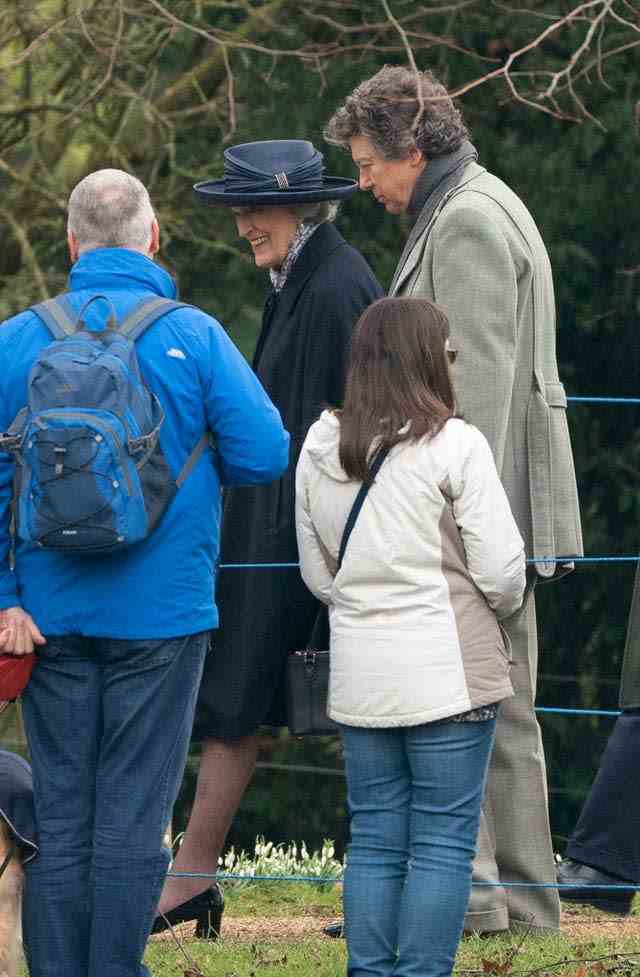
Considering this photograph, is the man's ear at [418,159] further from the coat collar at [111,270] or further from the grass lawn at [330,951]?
the grass lawn at [330,951]

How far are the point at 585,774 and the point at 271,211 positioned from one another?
5842 mm

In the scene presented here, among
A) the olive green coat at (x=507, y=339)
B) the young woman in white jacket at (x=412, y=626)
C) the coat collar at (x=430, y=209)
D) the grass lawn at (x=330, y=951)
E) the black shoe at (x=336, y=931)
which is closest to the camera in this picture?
the young woman in white jacket at (x=412, y=626)

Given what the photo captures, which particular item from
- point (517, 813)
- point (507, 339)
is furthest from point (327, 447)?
point (517, 813)

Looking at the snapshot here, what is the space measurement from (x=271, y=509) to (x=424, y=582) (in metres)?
0.99

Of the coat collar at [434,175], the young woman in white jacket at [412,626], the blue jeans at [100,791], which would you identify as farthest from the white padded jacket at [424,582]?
the coat collar at [434,175]

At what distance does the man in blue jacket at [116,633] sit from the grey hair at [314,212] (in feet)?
2.91

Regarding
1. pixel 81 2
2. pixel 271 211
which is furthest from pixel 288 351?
pixel 81 2

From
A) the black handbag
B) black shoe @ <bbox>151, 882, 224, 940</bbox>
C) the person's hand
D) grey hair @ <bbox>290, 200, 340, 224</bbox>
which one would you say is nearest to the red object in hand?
the person's hand

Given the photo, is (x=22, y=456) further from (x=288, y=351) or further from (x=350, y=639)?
(x=288, y=351)

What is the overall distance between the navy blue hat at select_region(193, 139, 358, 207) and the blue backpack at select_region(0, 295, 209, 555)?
1009mm

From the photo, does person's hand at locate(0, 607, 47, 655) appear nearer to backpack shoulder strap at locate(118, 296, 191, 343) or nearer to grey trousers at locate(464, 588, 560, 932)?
backpack shoulder strap at locate(118, 296, 191, 343)

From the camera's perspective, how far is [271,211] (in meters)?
4.41

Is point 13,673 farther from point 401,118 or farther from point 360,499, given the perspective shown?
point 401,118

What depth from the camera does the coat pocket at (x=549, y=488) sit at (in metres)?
4.13
